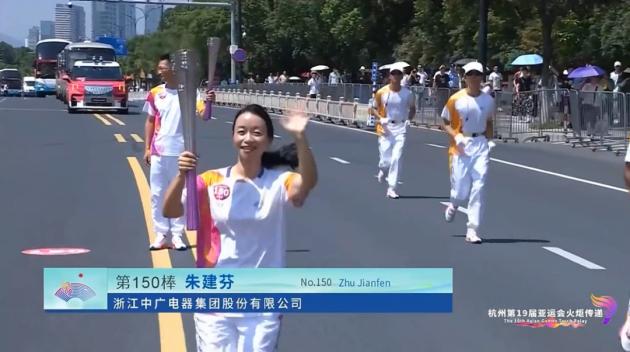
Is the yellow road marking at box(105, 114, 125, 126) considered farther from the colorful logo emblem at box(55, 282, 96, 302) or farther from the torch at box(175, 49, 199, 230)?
the torch at box(175, 49, 199, 230)

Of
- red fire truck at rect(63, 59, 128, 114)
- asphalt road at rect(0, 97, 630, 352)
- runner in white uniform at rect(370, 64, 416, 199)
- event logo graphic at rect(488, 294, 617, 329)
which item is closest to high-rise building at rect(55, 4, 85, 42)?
red fire truck at rect(63, 59, 128, 114)

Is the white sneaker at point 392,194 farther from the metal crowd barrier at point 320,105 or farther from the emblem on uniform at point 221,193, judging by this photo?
the metal crowd barrier at point 320,105

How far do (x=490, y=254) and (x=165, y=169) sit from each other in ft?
10.6

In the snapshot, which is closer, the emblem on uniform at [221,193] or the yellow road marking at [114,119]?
the emblem on uniform at [221,193]

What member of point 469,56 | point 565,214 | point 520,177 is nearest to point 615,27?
point 469,56

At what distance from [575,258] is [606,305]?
221 centimetres

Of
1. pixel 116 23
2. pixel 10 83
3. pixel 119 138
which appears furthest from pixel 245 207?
pixel 10 83

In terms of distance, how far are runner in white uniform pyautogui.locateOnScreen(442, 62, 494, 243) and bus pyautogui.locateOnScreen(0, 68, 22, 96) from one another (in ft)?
277

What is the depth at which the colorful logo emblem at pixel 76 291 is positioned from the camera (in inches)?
A: 183

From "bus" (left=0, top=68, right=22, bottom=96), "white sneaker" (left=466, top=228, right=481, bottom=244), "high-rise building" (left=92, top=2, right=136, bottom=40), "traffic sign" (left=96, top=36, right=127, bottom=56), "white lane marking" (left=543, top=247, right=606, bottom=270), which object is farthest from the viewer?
"bus" (left=0, top=68, right=22, bottom=96)

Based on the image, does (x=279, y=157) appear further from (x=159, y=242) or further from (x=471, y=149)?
(x=471, y=149)

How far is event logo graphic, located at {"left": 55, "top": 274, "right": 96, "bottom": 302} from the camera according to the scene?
4.65 meters

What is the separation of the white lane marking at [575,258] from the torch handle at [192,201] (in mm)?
6450

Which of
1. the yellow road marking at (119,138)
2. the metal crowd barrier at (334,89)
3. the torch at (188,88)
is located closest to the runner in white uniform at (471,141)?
the torch at (188,88)
